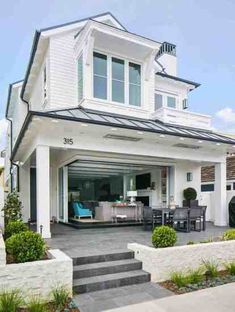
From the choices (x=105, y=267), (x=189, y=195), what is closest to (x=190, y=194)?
(x=189, y=195)

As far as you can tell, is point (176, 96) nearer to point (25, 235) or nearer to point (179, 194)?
point (179, 194)

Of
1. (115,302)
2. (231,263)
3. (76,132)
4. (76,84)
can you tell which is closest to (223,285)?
(231,263)

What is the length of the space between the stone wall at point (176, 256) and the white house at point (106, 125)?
4.04m

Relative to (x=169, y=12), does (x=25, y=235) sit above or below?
below

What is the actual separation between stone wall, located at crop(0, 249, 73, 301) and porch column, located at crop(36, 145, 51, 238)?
3828mm

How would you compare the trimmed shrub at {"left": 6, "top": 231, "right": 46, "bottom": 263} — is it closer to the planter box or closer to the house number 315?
the planter box

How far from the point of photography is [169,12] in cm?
1491

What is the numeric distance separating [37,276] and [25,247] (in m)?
0.63

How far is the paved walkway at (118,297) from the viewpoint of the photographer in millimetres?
5270

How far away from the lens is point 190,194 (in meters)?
15.1

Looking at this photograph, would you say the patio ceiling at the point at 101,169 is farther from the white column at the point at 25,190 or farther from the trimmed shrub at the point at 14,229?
the trimmed shrub at the point at 14,229

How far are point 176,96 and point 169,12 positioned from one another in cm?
457

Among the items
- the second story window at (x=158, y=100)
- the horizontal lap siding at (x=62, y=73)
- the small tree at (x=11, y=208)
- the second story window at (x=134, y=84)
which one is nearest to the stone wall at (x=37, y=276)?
the small tree at (x=11, y=208)

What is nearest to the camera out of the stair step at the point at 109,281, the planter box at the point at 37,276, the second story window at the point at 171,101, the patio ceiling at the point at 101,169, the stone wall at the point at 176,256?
the planter box at the point at 37,276
